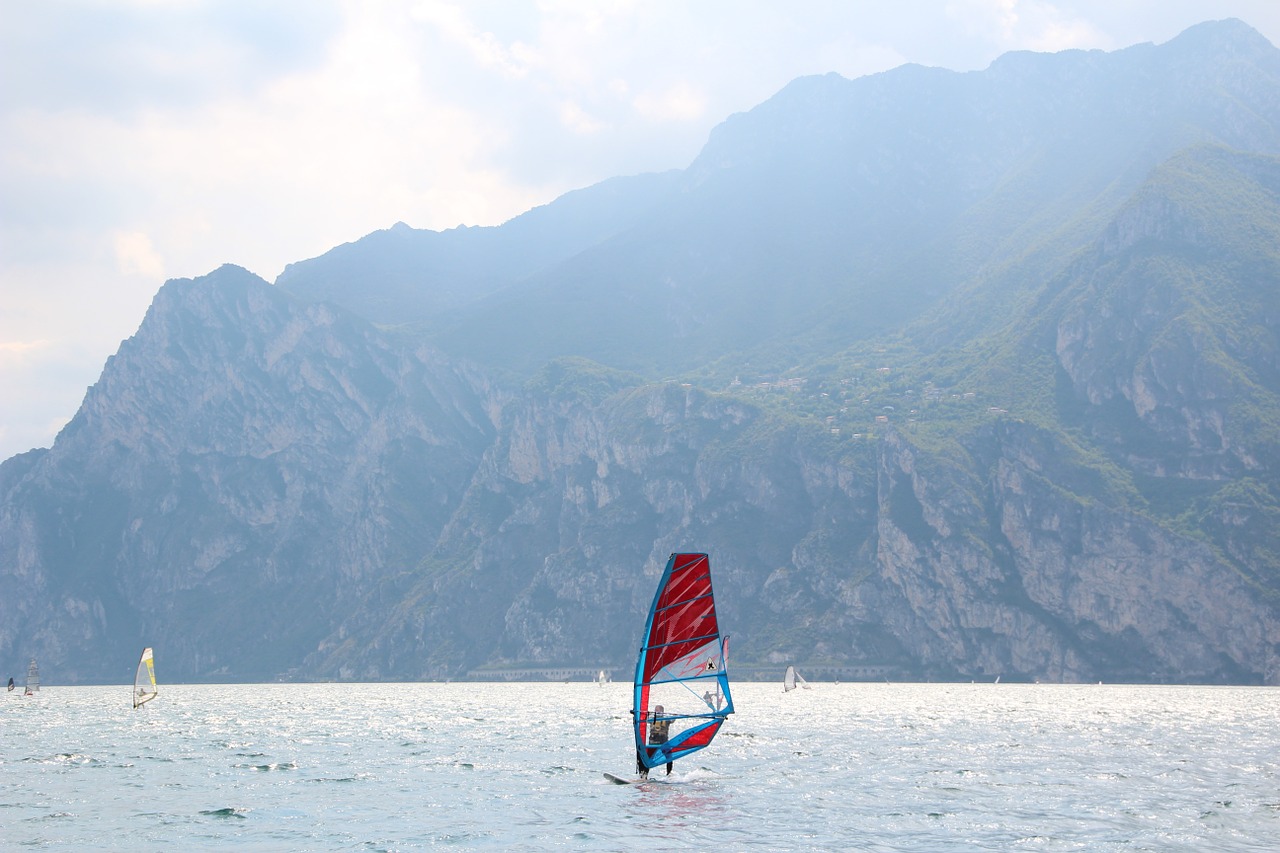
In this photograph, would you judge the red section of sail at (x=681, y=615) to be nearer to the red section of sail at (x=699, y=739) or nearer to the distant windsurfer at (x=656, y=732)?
the distant windsurfer at (x=656, y=732)

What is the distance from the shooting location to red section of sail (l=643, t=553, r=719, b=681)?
210ft

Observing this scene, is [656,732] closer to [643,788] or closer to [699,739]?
[699,739]

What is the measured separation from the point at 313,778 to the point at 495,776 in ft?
30.6

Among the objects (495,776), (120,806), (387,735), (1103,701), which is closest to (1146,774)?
(495,776)

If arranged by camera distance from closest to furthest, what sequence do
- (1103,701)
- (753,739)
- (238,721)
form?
(753,739), (238,721), (1103,701)

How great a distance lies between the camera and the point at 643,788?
216 ft

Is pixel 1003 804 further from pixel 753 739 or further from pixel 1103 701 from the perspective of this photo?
pixel 1103 701

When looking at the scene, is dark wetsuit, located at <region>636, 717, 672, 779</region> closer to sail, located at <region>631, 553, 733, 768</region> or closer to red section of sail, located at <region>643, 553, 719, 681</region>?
sail, located at <region>631, 553, 733, 768</region>

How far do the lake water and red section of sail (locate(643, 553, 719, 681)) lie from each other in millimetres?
6457

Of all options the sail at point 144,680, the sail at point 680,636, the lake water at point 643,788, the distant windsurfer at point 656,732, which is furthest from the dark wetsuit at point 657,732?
the sail at point 144,680

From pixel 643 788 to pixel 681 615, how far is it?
345 inches

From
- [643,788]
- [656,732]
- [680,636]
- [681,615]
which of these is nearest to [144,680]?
[656,732]

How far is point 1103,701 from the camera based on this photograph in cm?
17075

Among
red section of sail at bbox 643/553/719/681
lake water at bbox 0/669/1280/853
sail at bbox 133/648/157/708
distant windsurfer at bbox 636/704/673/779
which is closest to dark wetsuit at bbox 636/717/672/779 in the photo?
distant windsurfer at bbox 636/704/673/779
